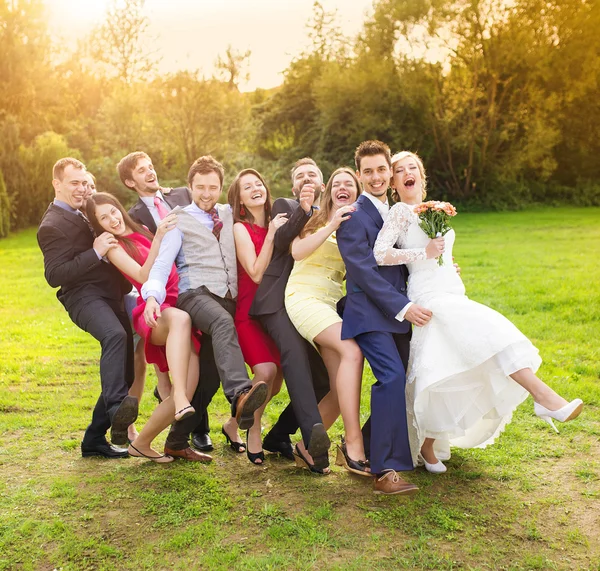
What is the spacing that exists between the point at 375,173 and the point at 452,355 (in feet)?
4.54

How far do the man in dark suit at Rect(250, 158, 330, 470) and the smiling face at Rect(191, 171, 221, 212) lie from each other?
18.5 inches

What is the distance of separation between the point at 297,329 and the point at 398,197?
130 cm

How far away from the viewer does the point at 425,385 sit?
4.43 meters

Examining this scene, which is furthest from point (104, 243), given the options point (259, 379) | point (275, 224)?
point (259, 379)

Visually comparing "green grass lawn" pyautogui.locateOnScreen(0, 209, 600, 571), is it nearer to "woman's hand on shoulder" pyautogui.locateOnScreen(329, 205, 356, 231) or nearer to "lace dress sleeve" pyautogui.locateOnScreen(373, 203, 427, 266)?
"lace dress sleeve" pyautogui.locateOnScreen(373, 203, 427, 266)

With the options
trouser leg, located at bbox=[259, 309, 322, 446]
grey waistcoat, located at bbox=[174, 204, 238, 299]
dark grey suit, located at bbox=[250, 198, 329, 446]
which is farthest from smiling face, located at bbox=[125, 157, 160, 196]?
trouser leg, located at bbox=[259, 309, 322, 446]

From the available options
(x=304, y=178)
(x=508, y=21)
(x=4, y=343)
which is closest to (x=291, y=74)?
(x=508, y=21)

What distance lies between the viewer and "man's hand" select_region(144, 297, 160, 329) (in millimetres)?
4867

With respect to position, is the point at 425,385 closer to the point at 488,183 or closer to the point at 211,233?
the point at 211,233

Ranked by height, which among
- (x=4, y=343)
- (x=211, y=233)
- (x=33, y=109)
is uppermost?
(x=33, y=109)

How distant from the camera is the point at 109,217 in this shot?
5367mm

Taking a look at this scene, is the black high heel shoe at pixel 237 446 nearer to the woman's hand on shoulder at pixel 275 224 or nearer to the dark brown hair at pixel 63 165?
the woman's hand on shoulder at pixel 275 224

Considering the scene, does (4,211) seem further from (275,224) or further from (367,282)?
(367,282)

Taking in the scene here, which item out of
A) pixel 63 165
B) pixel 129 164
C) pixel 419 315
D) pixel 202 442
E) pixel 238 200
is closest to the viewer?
pixel 419 315
